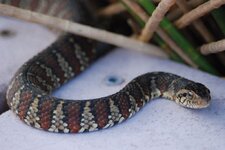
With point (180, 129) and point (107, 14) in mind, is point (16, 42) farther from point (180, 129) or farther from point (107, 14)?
point (180, 129)

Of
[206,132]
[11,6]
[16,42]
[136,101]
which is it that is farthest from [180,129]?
[16,42]

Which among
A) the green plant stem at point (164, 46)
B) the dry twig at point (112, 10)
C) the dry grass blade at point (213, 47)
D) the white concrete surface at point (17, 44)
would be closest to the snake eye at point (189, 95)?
the dry grass blade at point (213, 47)

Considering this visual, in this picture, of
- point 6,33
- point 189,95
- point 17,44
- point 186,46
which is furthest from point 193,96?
point 6,33

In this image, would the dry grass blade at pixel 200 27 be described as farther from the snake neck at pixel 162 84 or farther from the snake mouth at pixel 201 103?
the snake mouth at pixel 201 103

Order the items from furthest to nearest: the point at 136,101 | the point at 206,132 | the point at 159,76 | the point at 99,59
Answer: the point at 99,59 → the point at 159,76 → the point at 136,101 → the point at 206,132

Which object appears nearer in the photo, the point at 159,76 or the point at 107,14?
the point at 159,76

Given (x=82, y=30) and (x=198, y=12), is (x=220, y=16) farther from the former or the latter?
(x=82, y=30)
